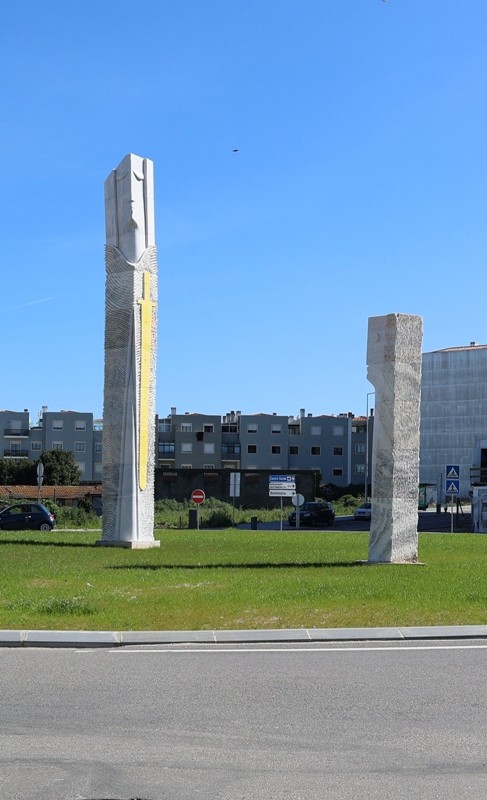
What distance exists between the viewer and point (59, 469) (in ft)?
391

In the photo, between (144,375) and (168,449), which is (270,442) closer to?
(168,449)

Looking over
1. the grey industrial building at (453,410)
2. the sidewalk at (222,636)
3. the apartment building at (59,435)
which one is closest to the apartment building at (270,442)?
the apartment building at (59,435)

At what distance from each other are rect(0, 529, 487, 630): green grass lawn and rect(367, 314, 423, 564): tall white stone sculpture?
3.02 feet

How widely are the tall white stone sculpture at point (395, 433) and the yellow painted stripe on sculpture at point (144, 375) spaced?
10.3m

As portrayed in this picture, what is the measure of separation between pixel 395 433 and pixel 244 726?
17.0 meters

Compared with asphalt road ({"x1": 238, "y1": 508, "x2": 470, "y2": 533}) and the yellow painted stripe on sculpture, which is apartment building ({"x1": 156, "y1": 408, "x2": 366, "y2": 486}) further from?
the yellow painted stripe on sculpture

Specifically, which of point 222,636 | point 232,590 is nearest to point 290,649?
point 222,636

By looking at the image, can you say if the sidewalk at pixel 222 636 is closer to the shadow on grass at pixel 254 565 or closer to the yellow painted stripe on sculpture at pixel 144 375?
the shadow on grass at pixel 254 565

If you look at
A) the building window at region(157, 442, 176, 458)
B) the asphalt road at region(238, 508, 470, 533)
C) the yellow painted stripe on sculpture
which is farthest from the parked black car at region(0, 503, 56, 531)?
the building window at region(157, 442, 176, 458)

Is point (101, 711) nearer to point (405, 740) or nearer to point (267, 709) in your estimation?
point (267, 709)

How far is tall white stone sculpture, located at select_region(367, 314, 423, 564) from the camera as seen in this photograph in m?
25.0

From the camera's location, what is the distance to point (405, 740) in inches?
314

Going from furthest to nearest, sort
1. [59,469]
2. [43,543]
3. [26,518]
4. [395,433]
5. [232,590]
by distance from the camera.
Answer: [59,469]
[26,518]
[43,543]
[395,433]
[232,590]

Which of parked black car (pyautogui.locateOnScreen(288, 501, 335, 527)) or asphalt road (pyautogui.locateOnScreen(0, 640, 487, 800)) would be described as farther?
parked black car (pyautogui.locateOnScreen(288, 501, 335, 527))
